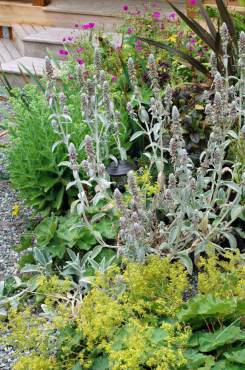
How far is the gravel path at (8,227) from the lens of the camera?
114 inches

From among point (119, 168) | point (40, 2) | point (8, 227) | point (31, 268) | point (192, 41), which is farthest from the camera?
point (40, 2)

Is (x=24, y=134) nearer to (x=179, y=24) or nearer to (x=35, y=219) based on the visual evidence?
(x=35, y=219)

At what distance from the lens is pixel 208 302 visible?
2400 millimetres

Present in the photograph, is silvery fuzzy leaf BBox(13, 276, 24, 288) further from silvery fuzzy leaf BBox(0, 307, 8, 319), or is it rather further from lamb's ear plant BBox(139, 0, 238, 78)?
lamb's ear plant BBox(139, 0, 238, 78)

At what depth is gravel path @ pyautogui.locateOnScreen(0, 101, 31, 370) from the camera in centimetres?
288

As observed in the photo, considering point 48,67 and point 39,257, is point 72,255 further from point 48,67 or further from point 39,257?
point 48,67

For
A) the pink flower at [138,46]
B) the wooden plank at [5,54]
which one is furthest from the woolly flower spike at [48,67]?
the wooden plank at [5,54]

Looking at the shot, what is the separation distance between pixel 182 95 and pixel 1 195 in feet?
4.43

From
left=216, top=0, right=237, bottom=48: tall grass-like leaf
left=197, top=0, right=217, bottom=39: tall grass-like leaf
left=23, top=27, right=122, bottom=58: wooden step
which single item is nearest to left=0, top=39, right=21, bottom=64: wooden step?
left=23, top=27, right=122, bottom=58: wooden step

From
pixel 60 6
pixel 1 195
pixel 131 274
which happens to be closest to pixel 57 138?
pixel 1 195

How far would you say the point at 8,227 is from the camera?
151 inches

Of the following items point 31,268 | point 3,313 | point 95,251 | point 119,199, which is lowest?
point 3,313

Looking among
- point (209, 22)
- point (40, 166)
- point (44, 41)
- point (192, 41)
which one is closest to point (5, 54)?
point (44, 41)

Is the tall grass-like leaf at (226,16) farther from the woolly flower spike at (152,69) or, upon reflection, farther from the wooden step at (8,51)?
the wooden step at (8,51)
